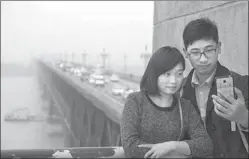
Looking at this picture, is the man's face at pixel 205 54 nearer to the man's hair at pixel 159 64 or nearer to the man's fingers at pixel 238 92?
the man's hair at pixel 159 64

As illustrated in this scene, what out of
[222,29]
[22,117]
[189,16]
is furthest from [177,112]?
[22,117]

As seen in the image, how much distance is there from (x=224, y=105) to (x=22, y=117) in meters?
55.4

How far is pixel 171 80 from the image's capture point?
164cm

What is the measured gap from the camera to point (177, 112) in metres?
1.67

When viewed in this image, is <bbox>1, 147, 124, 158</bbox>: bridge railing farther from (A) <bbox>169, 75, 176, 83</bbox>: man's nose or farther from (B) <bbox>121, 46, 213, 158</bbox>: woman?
(A) <bbox>169, 75, 176, 83</bbox>: man's nose

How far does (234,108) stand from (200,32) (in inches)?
18.2

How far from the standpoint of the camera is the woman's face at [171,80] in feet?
5.39

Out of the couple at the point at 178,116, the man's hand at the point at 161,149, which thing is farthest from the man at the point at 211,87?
the man's hand at the point at 161,149

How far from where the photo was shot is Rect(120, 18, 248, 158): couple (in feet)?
5.33

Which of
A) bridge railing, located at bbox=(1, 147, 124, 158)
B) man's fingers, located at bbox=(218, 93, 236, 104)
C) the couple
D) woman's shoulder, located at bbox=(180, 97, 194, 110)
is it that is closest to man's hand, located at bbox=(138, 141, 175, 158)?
the couple

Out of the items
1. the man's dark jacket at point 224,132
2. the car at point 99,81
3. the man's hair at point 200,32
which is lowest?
the car at point 99,81

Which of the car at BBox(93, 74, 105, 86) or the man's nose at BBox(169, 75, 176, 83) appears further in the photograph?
the car at BBox(93, 74, 105, 86)

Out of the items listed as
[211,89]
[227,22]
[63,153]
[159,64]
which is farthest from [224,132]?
[227,22]

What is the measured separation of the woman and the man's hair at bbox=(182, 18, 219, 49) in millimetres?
127
